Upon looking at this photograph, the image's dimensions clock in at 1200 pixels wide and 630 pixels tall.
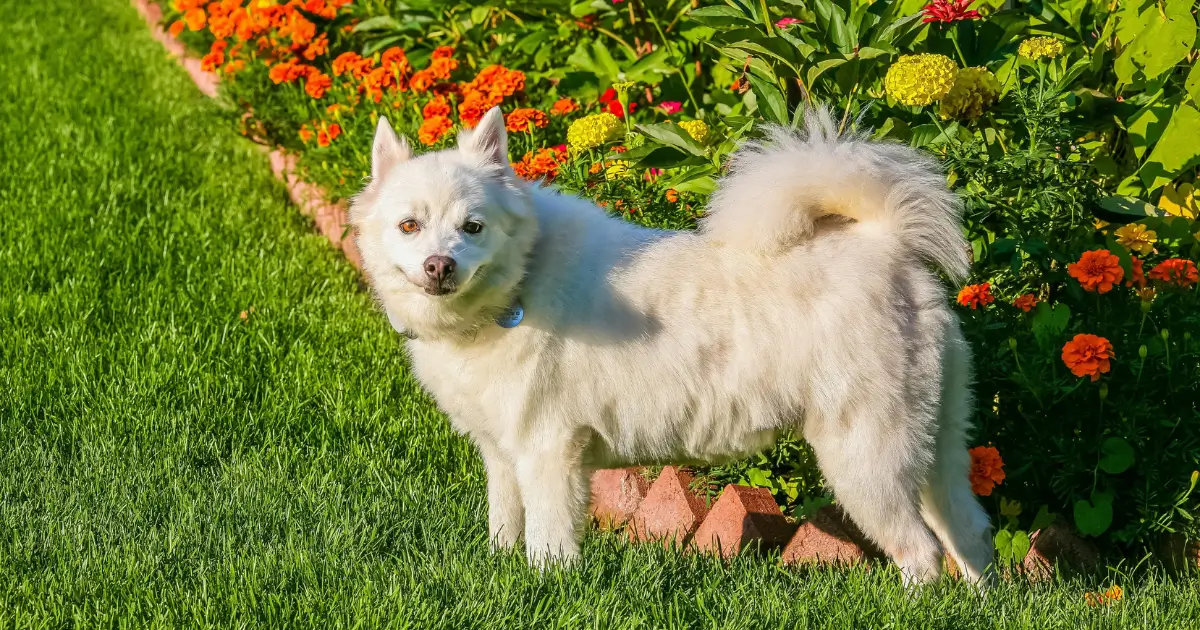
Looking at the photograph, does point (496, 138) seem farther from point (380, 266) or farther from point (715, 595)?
point (715, 595)

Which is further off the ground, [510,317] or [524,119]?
[510,317]

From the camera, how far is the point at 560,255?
3418mm

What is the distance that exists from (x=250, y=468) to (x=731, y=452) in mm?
1734

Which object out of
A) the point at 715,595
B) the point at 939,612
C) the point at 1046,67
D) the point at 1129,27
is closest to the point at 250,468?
the point at 715,595

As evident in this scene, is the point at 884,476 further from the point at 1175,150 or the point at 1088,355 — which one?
the point at 1175,150

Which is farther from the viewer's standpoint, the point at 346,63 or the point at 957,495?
the point at 346,63

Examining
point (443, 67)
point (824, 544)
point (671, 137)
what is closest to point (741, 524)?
point (824, 544)

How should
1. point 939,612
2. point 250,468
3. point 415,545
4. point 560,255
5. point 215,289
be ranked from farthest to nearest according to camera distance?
point 215,289 → point 250,468 → point 415,545 → point 560,255 → point 939,612

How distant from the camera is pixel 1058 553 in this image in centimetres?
385

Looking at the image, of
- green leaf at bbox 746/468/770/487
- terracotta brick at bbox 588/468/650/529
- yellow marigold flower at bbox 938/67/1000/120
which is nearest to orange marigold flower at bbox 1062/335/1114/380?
yellow marigold flower at bbox 938/67/1000/120

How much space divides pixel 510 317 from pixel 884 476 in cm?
113

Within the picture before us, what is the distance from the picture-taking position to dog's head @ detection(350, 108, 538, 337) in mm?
3164

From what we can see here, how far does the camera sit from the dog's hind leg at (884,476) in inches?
132

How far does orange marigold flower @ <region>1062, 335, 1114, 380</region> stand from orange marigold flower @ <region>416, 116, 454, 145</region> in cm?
273
